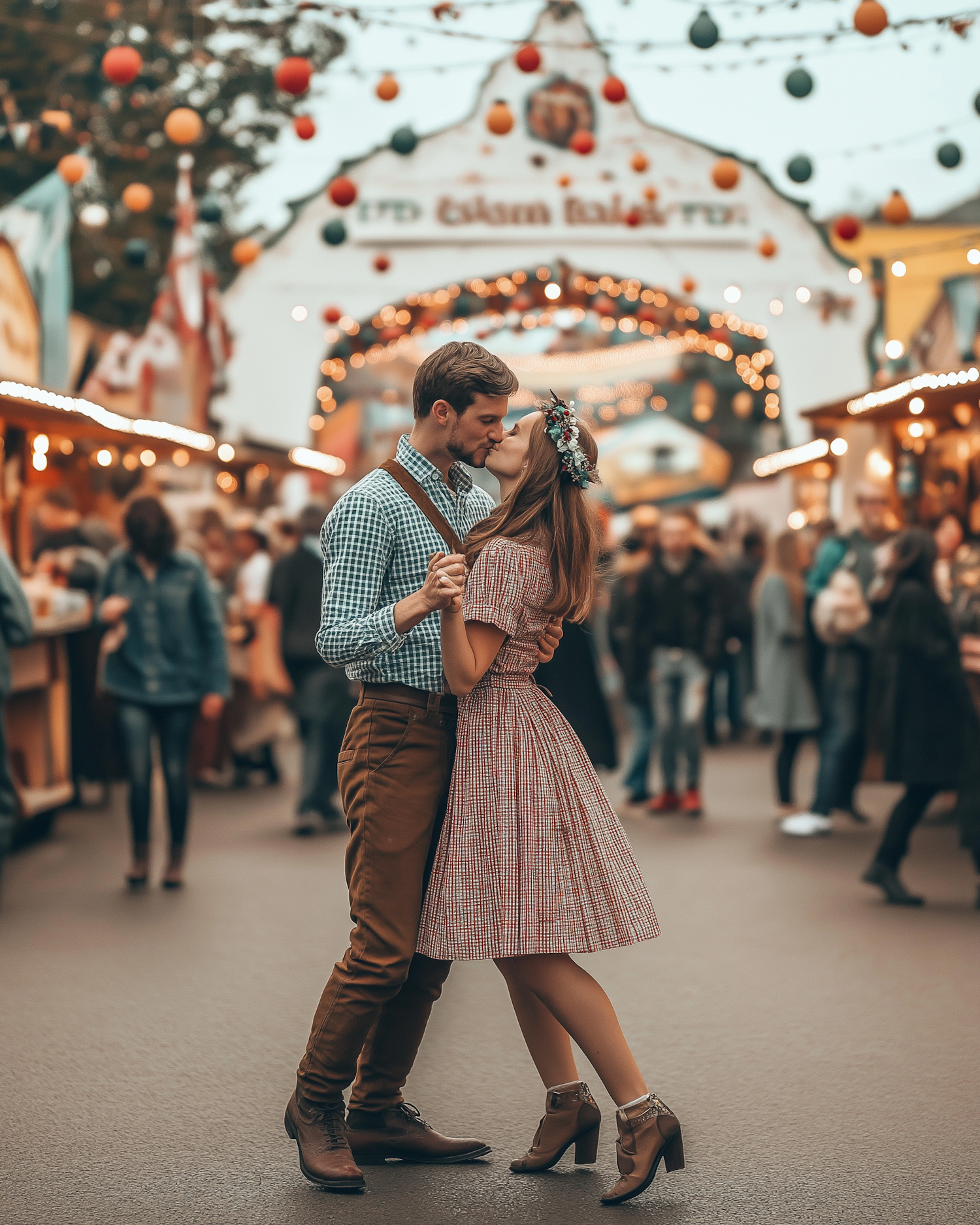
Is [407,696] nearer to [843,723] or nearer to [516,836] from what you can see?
[516,836]

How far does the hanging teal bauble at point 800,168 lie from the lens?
10.8 metres

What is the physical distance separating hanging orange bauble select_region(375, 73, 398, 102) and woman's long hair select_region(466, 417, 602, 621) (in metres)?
6.31

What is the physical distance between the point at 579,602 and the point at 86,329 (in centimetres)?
2111

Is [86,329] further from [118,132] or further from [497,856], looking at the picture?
[497,856]

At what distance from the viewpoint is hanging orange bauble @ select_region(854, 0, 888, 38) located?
7.41 meters

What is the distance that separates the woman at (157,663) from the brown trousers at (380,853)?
3.90 metres

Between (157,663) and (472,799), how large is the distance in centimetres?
425

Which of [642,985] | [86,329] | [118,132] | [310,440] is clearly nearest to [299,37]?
[118,132]

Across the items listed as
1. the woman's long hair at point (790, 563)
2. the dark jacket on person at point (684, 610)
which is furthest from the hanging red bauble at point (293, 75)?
the woman's long hair at point (790, 563)

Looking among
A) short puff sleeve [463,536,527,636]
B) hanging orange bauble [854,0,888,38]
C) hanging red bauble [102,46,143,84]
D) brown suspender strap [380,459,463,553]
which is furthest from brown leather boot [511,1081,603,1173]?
hanging red bauble [102,46,143,84]

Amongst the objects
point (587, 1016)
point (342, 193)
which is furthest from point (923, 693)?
point (342, 193)

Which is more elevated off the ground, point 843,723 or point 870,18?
point 870,18

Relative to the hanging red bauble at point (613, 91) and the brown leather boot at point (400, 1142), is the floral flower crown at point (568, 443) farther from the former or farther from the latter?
the hanging red bauble at point (613, 91)

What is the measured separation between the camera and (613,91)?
1004 cm
